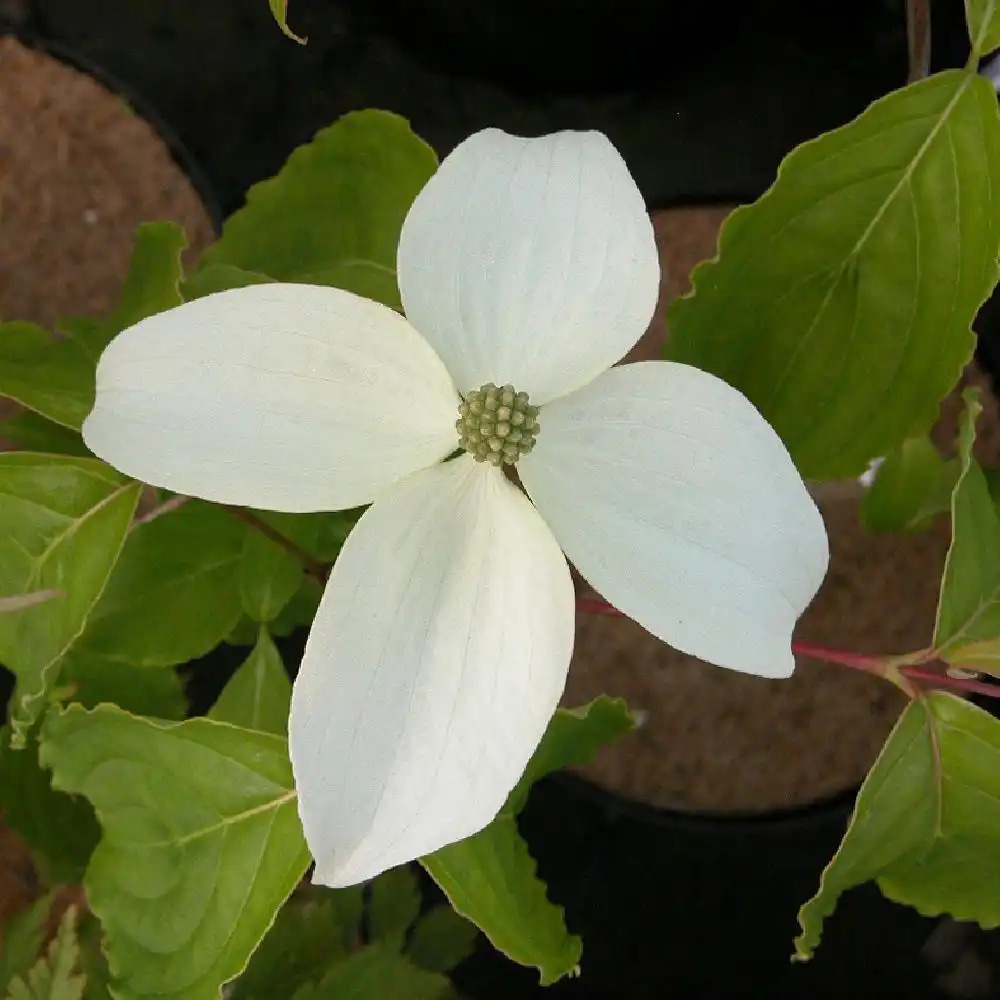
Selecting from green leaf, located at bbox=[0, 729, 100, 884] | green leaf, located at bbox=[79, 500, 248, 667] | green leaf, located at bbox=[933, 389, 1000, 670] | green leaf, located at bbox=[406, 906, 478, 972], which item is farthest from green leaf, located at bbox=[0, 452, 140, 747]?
green leaf, located at bbox=[406, 906, 478, 972]

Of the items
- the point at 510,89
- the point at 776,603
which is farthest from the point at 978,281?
the point at 510,89

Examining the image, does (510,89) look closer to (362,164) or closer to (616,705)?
(362,164)

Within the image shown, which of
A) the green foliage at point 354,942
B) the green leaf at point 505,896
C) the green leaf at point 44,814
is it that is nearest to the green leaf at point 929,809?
the green leaf at point 505,896

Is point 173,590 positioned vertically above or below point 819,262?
below

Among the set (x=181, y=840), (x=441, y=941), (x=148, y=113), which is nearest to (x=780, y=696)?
(x=441, y=941)

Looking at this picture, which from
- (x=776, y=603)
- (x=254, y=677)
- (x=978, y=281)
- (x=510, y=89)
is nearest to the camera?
(x=776, y=603)

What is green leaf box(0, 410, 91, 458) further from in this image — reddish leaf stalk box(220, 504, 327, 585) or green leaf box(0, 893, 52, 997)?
green leaf box(0, 893, 52, 997)
